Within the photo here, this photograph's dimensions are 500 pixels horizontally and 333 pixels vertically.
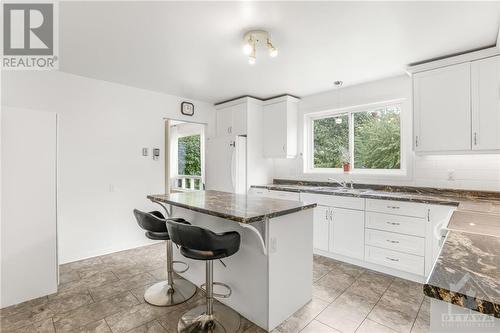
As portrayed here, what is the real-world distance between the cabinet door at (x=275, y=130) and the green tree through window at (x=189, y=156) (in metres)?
2.17

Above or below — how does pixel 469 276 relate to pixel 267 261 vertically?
above

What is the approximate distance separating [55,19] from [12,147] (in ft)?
4.01

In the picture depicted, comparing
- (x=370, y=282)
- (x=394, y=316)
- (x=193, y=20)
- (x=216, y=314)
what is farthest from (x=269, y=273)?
(x=193, y=20)

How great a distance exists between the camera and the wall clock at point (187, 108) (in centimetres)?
450

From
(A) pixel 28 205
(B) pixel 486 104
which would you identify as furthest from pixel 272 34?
(A) pixel 28 205

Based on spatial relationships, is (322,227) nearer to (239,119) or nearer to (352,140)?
(352,140)

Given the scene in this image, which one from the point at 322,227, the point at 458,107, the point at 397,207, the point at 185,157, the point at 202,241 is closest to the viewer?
the point at 202,241

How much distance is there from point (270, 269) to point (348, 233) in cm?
171

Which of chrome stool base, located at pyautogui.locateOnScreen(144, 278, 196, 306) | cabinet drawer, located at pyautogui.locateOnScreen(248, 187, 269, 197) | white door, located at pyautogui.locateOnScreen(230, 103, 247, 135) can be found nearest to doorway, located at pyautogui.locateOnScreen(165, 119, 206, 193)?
white door, located at pyautogui.locateOnScreen(230, 103, 247, 135)

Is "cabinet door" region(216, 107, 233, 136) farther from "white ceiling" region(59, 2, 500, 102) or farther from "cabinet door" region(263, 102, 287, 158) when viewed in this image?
"white ceiling" region(59, 2, 500, 102)

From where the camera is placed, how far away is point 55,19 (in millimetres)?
2105

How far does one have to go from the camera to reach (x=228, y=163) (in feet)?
14.4

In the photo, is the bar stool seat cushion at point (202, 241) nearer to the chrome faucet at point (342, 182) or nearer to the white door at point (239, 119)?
the chrome faucet at point (342, 182)

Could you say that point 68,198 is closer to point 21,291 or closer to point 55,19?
point 21,291
